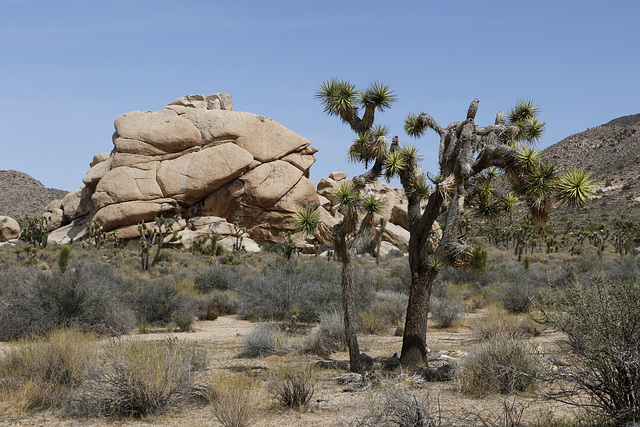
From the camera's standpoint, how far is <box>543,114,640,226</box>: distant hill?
61.0 metres

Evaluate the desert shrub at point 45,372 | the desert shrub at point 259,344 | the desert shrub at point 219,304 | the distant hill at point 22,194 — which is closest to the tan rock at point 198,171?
the distant hill at point 22,194

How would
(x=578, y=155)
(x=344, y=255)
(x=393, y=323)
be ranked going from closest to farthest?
(x=344, y=255) < (x=393, y=323) < (x=578, y=155)

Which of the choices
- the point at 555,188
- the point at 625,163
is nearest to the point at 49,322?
the point at 555,188

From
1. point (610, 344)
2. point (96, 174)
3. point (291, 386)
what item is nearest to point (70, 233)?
point (96, 174)

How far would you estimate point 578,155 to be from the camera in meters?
78.5

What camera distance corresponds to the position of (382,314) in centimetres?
1573

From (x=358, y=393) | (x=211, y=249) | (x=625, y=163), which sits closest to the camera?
(x=358, y=393)

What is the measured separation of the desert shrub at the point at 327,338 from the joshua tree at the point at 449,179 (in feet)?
7.48

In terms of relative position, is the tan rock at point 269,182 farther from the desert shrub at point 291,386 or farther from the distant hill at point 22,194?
the desert shrub at point 291,386

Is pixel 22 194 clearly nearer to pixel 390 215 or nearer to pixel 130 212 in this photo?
pixel 130 212

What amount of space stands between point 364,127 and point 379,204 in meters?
1.97

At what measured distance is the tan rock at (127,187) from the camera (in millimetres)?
45562

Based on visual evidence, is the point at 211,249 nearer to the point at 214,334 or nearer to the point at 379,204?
the point at 214,334

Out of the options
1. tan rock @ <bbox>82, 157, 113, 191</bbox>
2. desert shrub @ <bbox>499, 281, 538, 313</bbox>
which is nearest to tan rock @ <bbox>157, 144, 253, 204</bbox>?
tan rock @ <bbox>82, 157, 113, 191</bbox>
